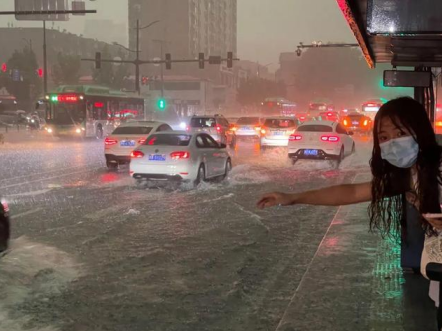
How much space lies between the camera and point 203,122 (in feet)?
106

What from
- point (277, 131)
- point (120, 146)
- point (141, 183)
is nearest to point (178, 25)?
point (277, 131)

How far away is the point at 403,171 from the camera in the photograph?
141 inches

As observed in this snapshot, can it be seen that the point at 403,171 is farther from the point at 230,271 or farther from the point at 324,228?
the point at 324,228

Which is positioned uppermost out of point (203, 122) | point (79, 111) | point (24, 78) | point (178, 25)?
point (178, 25)

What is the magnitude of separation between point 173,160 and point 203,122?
54.6 feet

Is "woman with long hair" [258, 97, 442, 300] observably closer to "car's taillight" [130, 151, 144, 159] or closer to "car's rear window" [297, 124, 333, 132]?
"car's taillight" [130, 151, 144, 159]

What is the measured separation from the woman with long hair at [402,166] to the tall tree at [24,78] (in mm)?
78476

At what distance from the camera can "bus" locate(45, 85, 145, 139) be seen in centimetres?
3984

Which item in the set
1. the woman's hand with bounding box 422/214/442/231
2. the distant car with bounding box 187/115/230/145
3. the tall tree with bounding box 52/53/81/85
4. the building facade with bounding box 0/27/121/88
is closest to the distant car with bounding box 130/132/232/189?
the woman's hand with bounding box 422/214/442/231

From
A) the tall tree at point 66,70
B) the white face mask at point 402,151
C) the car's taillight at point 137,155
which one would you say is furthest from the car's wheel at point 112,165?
the tall tree at point 66,70

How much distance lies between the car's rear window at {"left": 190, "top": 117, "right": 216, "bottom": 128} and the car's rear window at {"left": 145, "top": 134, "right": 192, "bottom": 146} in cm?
1481

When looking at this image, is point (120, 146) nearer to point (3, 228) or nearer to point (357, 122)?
point (3, 228)

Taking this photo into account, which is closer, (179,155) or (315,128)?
(179,155)

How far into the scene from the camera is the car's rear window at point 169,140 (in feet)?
53.7
